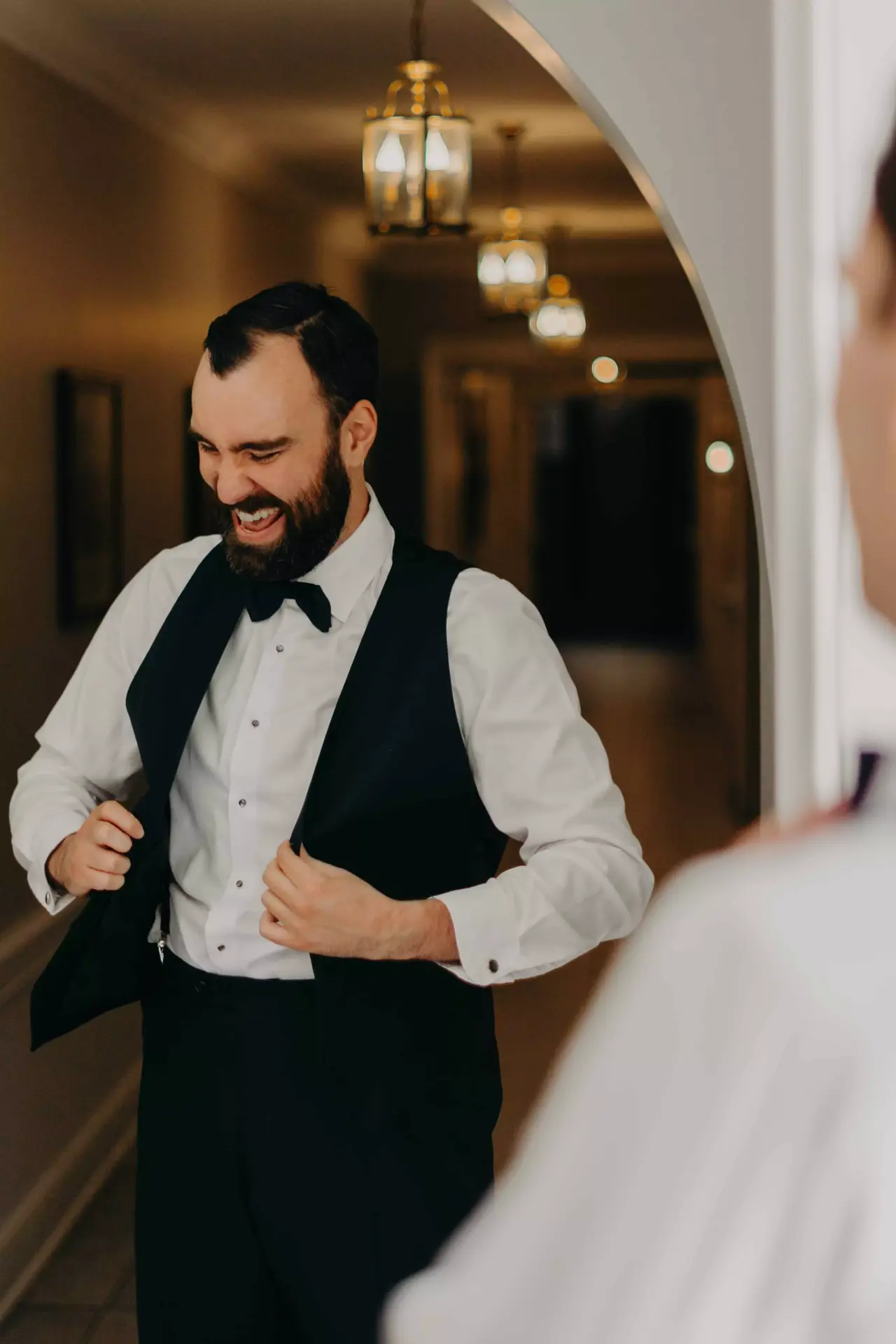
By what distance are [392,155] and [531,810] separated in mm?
2410

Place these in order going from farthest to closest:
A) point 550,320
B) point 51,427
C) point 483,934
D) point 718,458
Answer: point 718,458 < point 550,320 < point 51,427 < point 483,934

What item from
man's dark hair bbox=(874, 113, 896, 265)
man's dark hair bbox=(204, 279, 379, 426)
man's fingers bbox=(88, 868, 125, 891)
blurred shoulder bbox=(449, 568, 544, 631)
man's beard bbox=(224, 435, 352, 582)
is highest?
man's dark hair bbox=(204, 279, 379, 426)

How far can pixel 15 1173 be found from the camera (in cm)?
342

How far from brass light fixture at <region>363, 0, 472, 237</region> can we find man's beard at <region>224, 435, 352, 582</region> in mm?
2080

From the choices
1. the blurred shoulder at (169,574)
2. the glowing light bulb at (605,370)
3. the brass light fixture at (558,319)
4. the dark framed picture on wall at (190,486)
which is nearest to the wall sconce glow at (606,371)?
the glowing light bulb at (605,370)

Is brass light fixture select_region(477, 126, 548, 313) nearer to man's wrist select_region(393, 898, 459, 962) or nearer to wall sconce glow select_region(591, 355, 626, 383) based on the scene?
man's wrist select_region(393, 898, 459, 962)

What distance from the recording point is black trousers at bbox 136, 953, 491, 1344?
1.81 m

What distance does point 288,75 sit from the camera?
16.7 feet

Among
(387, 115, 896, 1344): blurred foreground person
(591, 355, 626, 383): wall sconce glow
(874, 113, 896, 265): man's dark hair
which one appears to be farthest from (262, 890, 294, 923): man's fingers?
(591, 355, 626, 383): wall sconce glow

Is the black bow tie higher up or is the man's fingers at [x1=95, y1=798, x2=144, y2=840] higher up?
the black bow tie

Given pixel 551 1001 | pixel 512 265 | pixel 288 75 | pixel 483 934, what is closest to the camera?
pixel 483 934

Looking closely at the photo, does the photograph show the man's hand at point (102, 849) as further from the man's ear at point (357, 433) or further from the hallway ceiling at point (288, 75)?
the hallway ceiling at point (288, 75)

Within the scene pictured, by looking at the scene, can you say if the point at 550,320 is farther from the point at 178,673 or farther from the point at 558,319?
the point at 178,673

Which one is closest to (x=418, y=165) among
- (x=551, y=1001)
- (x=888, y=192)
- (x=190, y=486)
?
(x=190, y=486)
